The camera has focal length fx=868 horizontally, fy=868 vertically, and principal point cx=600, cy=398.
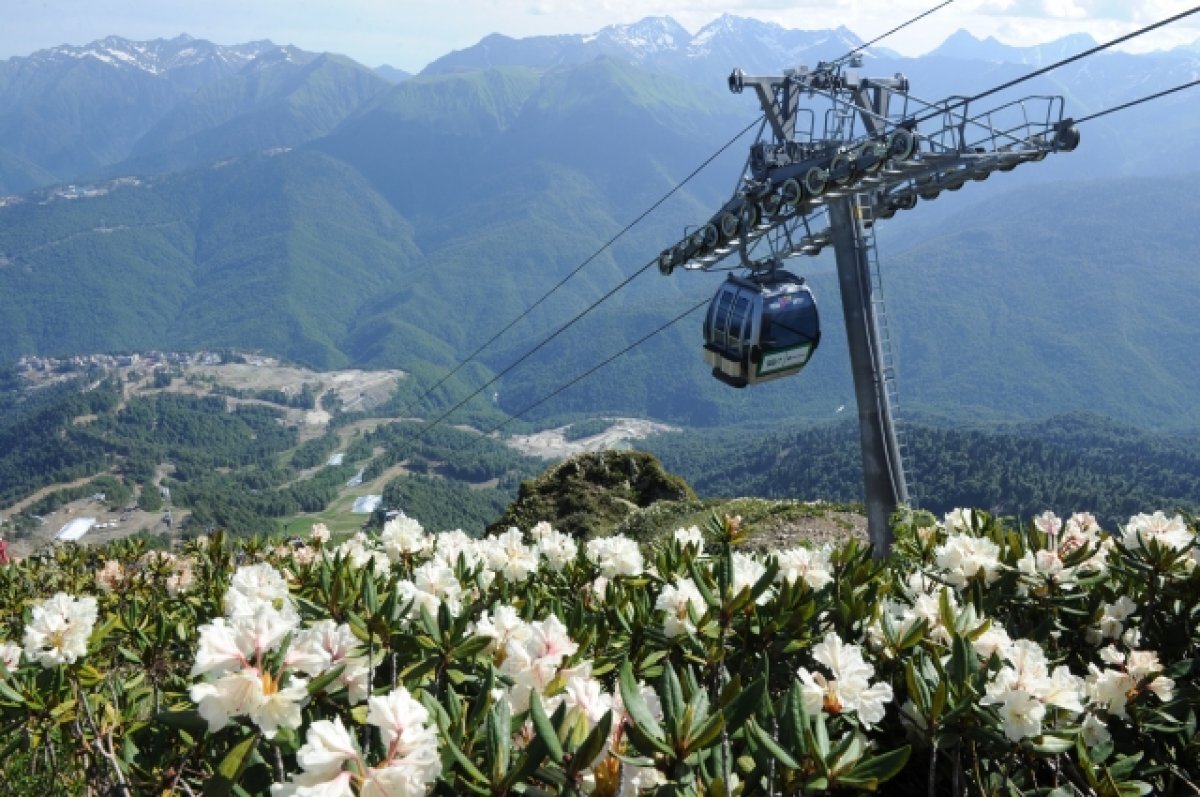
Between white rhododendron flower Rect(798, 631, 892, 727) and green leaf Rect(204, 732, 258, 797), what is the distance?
5.38 feet

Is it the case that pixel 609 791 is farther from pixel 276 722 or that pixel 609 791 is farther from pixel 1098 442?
pixel 1098 442

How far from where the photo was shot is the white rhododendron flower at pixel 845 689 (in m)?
2.75

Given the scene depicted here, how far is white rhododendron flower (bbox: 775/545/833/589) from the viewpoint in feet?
13.1

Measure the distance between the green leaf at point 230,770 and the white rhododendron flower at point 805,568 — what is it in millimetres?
2291

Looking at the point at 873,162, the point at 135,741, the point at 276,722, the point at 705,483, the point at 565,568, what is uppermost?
the point at 873,162

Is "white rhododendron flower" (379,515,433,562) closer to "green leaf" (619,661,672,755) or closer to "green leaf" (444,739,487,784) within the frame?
"green leaf" (444,739,487,784)

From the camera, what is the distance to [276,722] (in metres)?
2.43

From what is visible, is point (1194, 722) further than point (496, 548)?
No

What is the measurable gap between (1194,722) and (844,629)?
1.31 metres

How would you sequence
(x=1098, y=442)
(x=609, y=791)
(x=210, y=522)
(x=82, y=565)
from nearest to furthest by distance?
(x=609, y=791), (x=82, y=565), (x=210, y=522), (x=1098, y=442)

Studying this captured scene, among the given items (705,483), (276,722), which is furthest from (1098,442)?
(276,722)

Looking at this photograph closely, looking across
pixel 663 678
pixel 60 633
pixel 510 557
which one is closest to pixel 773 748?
pixel 663 678

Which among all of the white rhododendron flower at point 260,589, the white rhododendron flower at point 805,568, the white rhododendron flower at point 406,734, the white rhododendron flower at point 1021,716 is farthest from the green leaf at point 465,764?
the white rhododendron flower at point 805,568

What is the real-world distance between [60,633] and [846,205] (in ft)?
32.3
